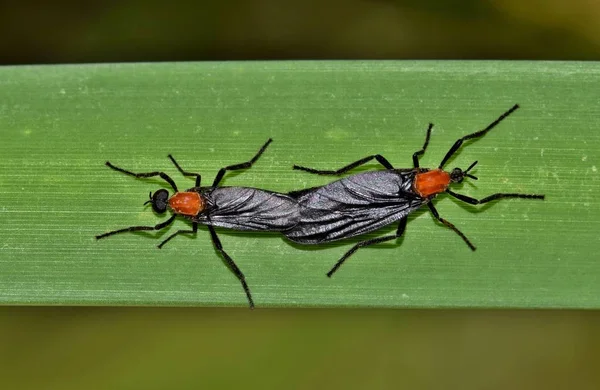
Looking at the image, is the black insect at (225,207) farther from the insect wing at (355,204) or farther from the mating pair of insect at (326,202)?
the insect wing at (355,204)

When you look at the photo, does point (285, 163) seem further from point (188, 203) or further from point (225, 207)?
point (188, 203)

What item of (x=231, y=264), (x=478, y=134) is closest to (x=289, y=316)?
(x=231, y=264)

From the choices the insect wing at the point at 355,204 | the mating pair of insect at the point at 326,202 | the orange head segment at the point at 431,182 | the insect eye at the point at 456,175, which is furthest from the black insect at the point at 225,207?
the insect eye at the point at 456,175

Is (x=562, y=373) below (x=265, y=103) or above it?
below

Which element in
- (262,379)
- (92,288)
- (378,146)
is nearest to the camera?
(92,288)

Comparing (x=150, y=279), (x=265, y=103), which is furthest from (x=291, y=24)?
(x=150, y=279)

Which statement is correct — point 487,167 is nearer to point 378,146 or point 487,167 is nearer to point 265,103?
point 378,146

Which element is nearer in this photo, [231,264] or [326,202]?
[231,264]

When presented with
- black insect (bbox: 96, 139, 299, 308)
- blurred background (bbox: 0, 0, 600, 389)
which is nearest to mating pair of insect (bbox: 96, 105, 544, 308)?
black insect (bbox: 96, 139, 299, 308)
